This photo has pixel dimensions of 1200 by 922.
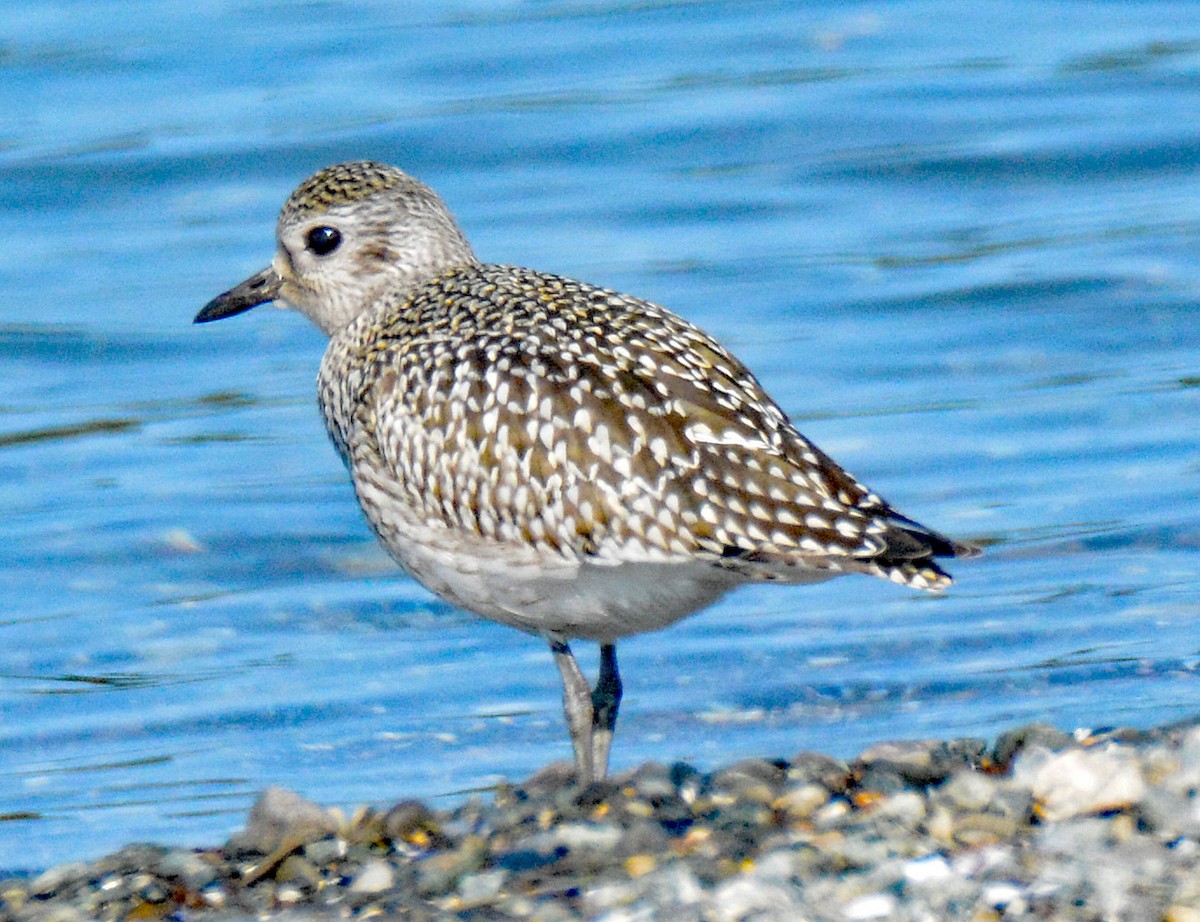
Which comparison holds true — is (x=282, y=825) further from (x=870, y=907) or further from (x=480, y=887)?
(x=870, y=907)

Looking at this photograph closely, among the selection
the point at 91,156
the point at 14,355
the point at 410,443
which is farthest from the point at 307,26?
the point at 410,443

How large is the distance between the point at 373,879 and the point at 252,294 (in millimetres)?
2857

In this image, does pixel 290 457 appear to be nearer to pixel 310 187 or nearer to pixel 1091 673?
pixel 310 187

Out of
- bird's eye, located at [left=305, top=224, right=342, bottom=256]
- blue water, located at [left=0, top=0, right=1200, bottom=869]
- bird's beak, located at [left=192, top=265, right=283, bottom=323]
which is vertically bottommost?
blue water, located at [left=0, top=0, right=1200, bottom=869]

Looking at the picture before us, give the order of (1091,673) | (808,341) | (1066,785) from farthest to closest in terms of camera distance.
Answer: (808,341) → (1091,673) → (1066,785)

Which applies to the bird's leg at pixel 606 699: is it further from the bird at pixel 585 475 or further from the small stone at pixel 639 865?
the small stone at pixel 639 865

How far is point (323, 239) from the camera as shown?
7.72 meters

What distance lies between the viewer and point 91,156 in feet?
51.9

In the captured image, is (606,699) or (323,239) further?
(323,239)

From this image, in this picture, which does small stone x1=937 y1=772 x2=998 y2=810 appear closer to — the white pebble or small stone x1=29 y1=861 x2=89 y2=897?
the white pebble

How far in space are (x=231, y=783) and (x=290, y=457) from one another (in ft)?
12.4

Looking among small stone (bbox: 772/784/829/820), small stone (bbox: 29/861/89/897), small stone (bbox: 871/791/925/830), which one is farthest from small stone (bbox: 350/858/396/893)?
small stone (bbox: 871/791/925/830)

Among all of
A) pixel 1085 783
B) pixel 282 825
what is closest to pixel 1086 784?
pixel 1085 783

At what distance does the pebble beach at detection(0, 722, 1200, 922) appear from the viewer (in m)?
5.12
